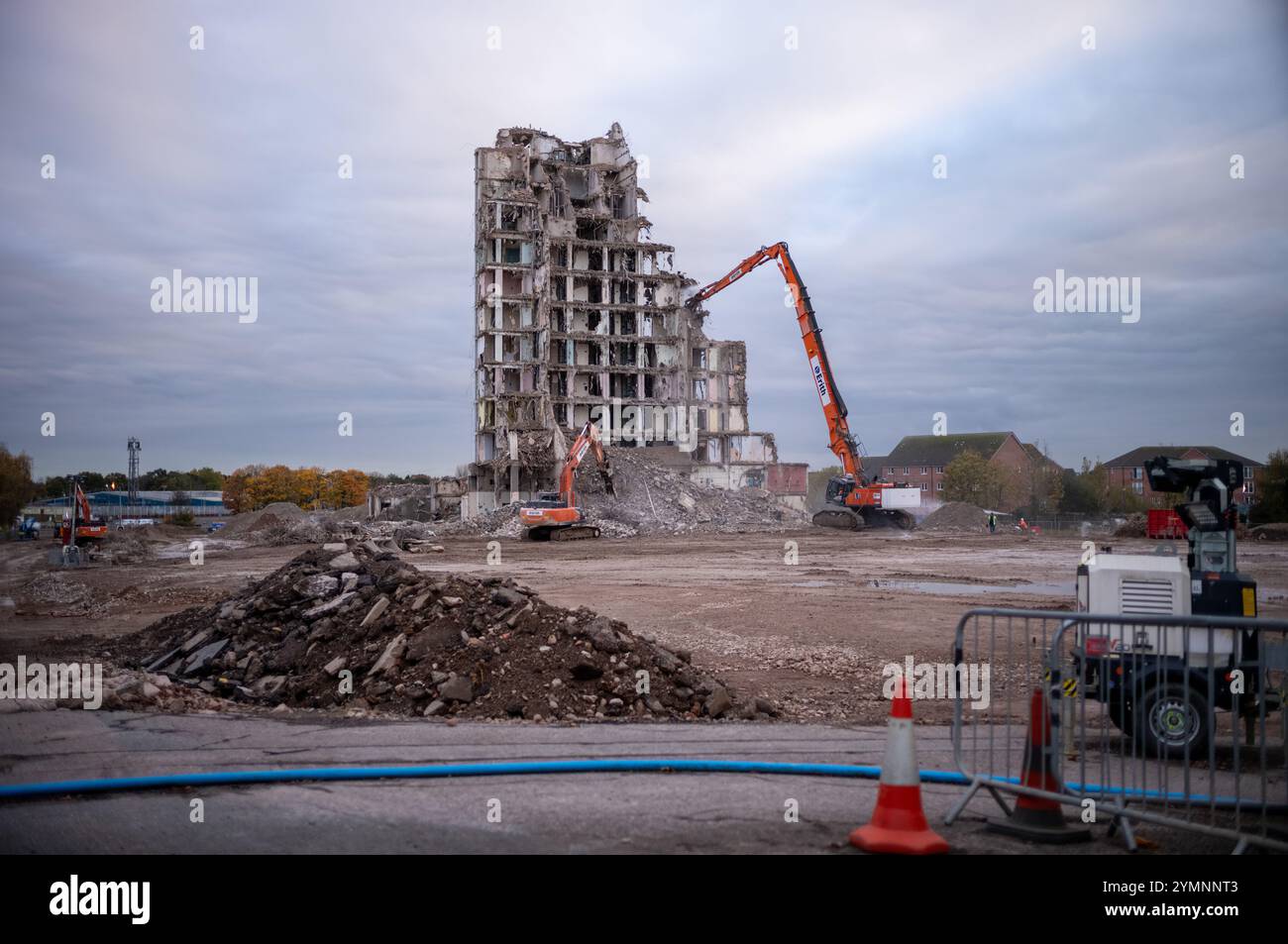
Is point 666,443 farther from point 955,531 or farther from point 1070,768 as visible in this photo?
point 1070,768

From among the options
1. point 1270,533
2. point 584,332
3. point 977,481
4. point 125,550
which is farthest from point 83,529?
point 977,481

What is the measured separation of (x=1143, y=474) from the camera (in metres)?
55.5

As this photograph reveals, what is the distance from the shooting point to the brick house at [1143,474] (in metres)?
63.9

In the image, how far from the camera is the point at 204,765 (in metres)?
8.00

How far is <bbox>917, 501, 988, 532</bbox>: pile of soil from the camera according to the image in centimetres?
6462

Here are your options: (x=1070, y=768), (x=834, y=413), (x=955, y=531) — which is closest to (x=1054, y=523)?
(x=955, y=531)

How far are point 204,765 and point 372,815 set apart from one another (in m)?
2.28

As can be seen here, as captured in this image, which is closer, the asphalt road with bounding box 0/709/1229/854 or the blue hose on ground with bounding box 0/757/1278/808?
the asphalt road with bounding box 0/709/1229/854

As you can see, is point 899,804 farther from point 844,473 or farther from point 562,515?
point 844,473

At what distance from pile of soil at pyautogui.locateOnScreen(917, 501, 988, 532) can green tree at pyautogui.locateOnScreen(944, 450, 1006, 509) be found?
1101 inches

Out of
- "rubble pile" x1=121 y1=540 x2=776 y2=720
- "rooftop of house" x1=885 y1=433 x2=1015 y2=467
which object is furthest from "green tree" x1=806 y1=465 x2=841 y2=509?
"rubble pile" x1=121 y1=540 x2=776 y2=720

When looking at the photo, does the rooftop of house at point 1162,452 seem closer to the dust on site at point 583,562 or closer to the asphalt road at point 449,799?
the dust on site at point 583,562

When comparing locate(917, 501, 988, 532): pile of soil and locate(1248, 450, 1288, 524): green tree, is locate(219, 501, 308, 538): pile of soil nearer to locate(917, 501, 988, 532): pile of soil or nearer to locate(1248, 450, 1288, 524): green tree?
locate(917, 501, 988, 532): pile of soil

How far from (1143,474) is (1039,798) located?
181ft
